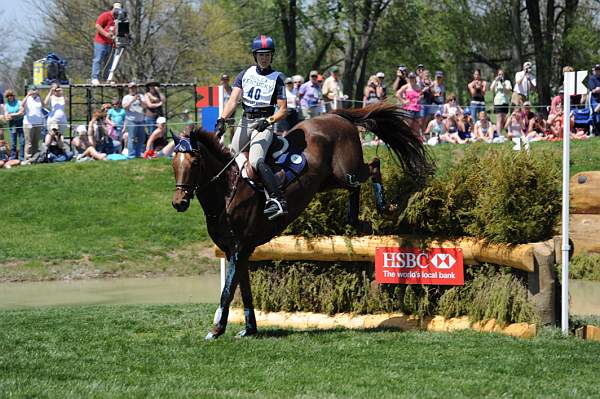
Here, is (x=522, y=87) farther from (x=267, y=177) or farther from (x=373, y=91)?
(x=267, y=177)

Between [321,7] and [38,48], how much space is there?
44.3ft

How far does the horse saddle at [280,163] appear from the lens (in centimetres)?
1014

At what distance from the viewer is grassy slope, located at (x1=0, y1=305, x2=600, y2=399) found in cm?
754

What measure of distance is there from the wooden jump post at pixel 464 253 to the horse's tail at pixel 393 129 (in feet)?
3.34

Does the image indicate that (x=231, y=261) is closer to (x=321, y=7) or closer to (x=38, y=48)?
(x=321, y=7)

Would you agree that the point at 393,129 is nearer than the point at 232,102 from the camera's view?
No

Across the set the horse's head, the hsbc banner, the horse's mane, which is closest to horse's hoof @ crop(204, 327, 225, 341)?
the horse's head

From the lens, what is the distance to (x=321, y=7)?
40531 mm

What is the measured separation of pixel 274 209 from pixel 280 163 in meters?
0.63

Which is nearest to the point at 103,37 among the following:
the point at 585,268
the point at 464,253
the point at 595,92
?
the point at 595,92

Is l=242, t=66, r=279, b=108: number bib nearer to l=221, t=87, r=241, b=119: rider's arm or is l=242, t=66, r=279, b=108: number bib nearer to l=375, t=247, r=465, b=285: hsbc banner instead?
l=221, t=87, r=241, b=119: rider's arm

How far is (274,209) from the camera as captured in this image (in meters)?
9.97

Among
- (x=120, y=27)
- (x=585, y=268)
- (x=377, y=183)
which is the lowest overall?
(x=585, y=268)

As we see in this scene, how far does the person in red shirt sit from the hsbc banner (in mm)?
15291
